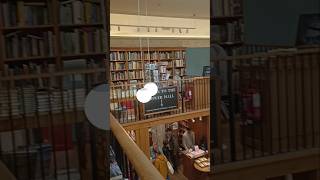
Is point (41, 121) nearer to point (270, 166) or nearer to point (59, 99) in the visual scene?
point (59, 99)

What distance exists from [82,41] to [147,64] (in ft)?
25.2

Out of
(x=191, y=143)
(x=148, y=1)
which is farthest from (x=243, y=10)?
(x=191, y=143)

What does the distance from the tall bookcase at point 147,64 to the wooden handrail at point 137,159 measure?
6302 millimetres

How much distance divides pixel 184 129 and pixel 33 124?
292 inches

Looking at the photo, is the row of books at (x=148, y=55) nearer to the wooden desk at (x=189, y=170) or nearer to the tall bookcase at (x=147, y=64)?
the tall bookcase at (x=147, y=64)

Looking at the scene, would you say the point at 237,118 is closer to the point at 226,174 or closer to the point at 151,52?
the point at 226,174

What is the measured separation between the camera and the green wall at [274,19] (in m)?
1.35

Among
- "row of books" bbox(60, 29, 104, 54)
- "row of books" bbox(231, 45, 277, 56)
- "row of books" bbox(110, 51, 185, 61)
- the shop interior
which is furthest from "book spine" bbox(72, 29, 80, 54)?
"row of books" bbox(110, 51, 185, 61)

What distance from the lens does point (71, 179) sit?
134 cm

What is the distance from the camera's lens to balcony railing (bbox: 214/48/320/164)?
1.40 metres

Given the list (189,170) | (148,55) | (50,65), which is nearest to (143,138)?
(189,170)

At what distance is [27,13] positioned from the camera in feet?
4.01

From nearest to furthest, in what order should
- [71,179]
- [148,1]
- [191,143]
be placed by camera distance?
[71,179] → [148,1] → [191,143]

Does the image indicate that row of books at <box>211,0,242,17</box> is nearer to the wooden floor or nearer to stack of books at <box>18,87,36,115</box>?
stack of books at <box>18,87,36,115</box>
